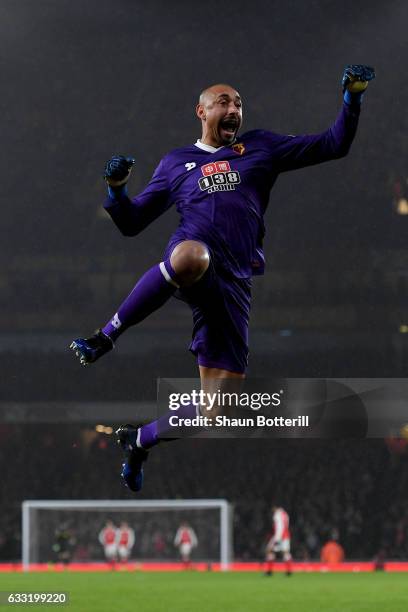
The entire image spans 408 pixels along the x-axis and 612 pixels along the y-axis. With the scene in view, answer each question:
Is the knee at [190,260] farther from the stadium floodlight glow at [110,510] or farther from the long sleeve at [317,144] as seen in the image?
the stadium floodlight glow at [110,510]

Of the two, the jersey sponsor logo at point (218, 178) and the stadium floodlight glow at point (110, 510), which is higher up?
the jersey sponsor logo at point (218, 178)

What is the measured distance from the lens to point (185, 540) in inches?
700

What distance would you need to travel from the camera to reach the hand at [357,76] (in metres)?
4.12

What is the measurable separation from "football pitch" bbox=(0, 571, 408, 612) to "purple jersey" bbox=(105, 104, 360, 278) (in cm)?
585

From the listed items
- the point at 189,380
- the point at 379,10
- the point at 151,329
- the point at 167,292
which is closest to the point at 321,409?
the point at 189,380

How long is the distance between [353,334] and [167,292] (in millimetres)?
18728

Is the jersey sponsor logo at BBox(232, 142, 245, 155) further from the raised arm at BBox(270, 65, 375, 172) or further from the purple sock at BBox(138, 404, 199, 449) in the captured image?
the purple sock at BBox(138, 404, 199, 449)

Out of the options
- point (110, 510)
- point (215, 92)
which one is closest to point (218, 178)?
point (215, 92)

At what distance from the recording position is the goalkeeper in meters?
4.19

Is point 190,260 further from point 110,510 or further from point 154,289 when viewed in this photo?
point 110,510

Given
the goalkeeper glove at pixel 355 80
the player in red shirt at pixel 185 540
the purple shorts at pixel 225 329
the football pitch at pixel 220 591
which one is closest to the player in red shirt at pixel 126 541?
the player in red shirt at pixel 185 540

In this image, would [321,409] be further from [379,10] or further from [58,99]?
[58,99]

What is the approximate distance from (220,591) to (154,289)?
8587 millimetres

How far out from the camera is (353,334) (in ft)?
74.0
